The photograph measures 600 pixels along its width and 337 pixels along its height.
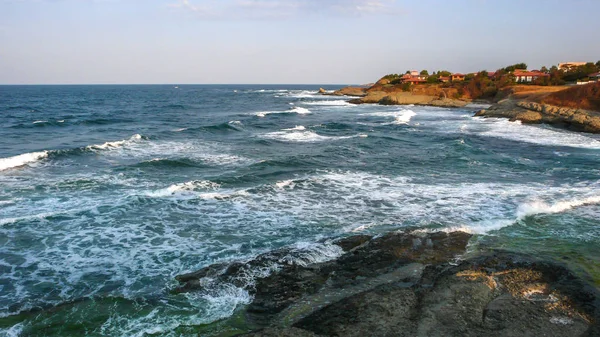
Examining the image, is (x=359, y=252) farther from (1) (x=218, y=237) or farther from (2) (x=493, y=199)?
(2) (x=493, y=199)

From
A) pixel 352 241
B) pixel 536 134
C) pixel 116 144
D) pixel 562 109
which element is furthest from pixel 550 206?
pixel 562 109

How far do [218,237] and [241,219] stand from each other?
1.67m

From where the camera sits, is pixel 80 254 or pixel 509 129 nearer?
pixel 80 254

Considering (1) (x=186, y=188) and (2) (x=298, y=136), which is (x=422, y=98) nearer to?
(2) (x=298, y=136)

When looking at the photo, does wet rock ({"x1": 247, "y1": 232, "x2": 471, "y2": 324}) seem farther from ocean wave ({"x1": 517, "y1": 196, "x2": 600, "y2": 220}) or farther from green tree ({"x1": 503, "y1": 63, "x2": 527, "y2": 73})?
green tree ({"x1": 503, "y1": 63, "x2": 527, "y2": 73})

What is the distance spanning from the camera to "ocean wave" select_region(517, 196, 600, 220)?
14.8m

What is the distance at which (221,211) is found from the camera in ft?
52.1

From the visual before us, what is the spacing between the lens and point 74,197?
57.0 ft

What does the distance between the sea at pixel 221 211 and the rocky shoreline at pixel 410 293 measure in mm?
492

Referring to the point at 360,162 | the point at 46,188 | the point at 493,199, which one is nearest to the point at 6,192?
the point at 46,188

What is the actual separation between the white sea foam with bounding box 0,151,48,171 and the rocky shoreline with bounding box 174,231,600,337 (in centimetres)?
1771

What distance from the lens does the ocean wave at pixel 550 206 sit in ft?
48.6

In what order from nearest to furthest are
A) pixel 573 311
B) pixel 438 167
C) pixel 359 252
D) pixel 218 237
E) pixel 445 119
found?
pixel 573 311 → pixel 359 252 → pixel 218 237 → pixel 438 167 → pixel 445 119

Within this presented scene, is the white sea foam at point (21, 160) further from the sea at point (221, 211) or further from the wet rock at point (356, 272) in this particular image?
the wet rock at point (356, 272)
